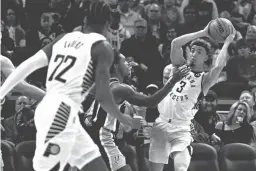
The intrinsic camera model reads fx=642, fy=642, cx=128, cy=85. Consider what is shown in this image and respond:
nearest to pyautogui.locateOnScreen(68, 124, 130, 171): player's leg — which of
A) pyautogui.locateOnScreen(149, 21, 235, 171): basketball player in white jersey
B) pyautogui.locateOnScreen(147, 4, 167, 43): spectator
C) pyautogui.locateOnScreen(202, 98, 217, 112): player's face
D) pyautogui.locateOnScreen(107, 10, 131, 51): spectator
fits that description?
pyautogui.locateOnScreen(149, 21, 235, 171): basketball player in white jersey

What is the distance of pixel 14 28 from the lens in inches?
442

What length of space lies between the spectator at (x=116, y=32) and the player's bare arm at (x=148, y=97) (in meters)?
5.33

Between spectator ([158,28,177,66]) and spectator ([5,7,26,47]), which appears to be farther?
spectator ([5,7,26,47])

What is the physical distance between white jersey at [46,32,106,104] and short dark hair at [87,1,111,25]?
0.15 m

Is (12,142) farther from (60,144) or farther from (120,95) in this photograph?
(60,144)

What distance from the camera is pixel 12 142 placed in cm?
874

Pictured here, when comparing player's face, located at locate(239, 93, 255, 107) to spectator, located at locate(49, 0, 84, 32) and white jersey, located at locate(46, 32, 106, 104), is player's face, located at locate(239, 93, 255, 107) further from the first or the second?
white jersey, located at locate(46, 32, 106, 104)

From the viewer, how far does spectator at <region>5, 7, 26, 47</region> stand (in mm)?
11109

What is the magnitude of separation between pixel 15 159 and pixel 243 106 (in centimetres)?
326

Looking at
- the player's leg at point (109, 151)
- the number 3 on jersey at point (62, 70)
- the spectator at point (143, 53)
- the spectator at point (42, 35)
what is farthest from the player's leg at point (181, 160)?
the spectator at point (42, 35)

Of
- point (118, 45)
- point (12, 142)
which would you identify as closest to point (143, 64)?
point (118, 45)

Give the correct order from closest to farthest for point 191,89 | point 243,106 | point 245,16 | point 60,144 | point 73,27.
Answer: point 60,144, point 191,89, point 243,106, point 73,27, point 245,16

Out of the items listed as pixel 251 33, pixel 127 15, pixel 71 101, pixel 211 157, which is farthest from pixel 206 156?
pixel 127 15

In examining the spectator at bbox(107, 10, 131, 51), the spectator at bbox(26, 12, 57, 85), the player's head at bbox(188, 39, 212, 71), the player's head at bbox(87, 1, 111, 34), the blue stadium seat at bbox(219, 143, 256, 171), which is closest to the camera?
the player's head at bbox(87, 1, 111, 34)
